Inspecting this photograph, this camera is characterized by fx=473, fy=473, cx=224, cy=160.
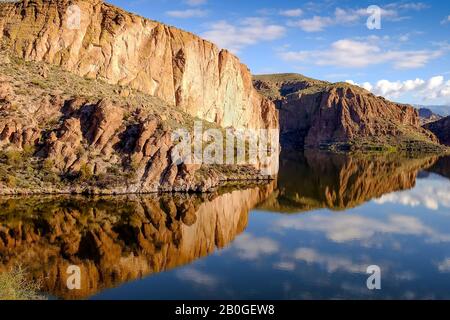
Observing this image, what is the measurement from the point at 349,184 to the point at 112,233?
56.3 meters

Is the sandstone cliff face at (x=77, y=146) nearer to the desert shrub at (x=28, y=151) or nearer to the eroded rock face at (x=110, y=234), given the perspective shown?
the desert shrub at (x=28, y=151)

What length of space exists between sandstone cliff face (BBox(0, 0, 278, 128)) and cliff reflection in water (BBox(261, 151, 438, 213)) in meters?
29.5

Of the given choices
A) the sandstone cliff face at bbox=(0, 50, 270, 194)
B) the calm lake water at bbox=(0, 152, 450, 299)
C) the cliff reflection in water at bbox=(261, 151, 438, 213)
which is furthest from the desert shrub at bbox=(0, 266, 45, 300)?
the cliff reflection in water at bbox=(261, 151, 438, 213)

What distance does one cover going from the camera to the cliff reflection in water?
2741 inches

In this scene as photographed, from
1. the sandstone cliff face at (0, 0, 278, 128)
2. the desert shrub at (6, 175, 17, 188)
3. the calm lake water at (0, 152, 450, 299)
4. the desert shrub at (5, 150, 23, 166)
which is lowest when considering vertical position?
the calm lake water at (0, 152, 450, 299)

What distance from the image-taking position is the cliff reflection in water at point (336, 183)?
6962 centimetres

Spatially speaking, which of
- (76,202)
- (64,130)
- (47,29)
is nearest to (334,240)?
(76,202)

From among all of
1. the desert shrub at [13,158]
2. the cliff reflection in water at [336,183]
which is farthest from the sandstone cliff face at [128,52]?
the cliff reflection in water at [336,183]

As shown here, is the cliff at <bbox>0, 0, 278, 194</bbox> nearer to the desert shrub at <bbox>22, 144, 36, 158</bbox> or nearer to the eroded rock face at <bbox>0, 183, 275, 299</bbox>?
the desert shrub at <bbox>22, 144, 36, 158</bbox>

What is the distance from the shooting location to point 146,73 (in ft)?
340

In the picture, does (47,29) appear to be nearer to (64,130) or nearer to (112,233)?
(64,130)

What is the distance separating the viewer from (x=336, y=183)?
298 feet

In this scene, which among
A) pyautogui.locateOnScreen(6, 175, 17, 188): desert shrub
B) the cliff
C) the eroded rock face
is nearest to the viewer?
the eroded rock face

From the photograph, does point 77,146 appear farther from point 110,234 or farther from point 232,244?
point 232,244
